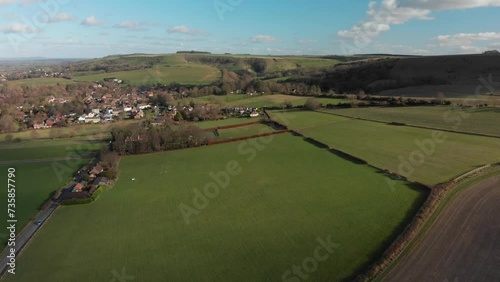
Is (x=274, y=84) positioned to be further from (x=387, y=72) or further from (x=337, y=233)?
(x=337, y=233)

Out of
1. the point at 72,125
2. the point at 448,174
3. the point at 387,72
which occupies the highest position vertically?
the point at 387,72

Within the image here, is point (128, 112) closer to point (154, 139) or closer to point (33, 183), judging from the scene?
point (154, 139)

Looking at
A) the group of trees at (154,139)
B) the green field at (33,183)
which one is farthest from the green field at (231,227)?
the group of trees at (154,139)

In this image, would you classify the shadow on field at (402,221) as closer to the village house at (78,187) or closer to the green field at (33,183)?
the green field at (33,183)

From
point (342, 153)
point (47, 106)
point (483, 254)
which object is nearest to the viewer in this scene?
point (483, 254)

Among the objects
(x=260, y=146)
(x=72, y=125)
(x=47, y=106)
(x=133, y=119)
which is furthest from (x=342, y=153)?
(x=47, y=106)

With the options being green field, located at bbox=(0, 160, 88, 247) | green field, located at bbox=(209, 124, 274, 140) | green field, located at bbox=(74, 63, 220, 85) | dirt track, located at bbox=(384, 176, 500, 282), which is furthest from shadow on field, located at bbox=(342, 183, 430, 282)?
green field, located at bbox=(74, 63, 220, 85)

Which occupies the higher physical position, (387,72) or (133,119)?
(387,72)
